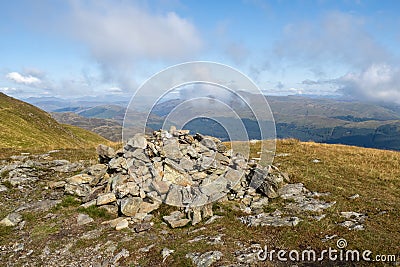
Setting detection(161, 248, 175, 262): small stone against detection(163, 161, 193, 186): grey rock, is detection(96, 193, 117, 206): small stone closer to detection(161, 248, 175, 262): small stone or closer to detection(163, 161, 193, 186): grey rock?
detection(163, 161, 193, 186): grey rock

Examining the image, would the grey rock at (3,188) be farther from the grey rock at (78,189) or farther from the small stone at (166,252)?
the small stone at (166,252)

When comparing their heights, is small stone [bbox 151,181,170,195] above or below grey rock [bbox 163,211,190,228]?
above

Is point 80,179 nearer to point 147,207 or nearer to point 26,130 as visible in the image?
point 147,207

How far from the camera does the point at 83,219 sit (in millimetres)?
15984

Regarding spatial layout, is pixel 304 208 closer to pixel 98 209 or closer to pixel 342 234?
pixel 342 234

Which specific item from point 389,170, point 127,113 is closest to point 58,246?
point 127,113

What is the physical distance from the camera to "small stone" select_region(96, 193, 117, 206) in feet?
56.4

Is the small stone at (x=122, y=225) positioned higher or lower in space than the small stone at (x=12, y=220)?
higher

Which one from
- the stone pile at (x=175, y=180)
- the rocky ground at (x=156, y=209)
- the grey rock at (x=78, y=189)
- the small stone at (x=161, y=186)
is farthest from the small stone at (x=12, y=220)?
the small stone at (x=161, y=186)

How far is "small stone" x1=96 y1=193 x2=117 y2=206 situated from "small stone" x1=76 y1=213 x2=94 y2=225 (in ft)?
3.82

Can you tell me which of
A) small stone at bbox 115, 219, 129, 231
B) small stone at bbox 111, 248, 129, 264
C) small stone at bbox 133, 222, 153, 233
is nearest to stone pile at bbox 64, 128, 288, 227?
small stone at bbox 115, 219, 129, 231

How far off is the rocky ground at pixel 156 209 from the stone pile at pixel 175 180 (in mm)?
71

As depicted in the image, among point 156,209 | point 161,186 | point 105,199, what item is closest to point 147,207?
point 156,209

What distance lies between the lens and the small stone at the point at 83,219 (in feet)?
51.6
